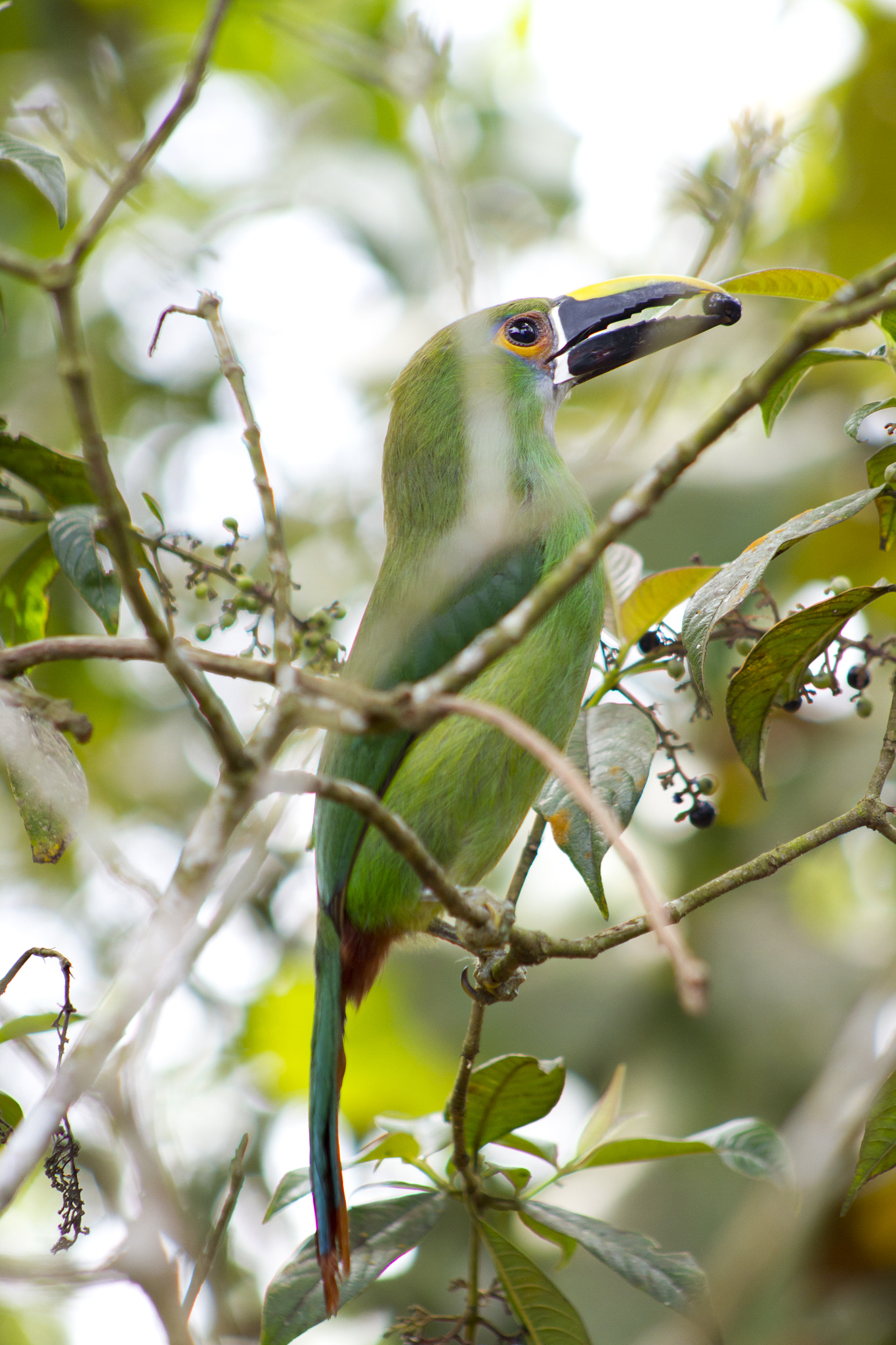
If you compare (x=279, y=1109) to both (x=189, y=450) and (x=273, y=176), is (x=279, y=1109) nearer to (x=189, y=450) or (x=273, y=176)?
(x=189, y=450)

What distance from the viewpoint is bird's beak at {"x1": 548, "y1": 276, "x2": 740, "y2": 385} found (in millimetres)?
2473

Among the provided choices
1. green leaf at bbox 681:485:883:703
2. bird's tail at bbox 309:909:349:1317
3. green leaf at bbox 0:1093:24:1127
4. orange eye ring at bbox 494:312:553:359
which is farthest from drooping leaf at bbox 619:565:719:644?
green leaf at bbox 0:1093:24:1127

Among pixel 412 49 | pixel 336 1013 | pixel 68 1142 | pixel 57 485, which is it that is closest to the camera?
pixel 68 1142

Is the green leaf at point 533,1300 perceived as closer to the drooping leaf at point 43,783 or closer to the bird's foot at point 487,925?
the bird's foot at point 487,925

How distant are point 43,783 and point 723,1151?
1.23 metres

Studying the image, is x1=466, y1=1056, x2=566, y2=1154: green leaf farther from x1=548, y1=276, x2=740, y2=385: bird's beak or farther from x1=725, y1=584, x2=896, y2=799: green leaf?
x1=548, y1=276, x2=740, y2=385: bird's beak

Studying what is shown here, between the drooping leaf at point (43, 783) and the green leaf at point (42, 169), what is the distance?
709 mm

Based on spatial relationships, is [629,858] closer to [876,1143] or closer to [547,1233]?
[876,1143]

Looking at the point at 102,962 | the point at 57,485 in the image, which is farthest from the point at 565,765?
the point at 102,962

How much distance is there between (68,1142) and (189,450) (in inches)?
126

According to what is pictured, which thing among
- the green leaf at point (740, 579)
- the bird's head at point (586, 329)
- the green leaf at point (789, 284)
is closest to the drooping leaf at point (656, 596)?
the green leaf at point (740, 579)

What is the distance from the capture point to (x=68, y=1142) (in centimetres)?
153

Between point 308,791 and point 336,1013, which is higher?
point 336,1013

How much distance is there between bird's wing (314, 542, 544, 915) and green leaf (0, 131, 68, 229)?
94cm
